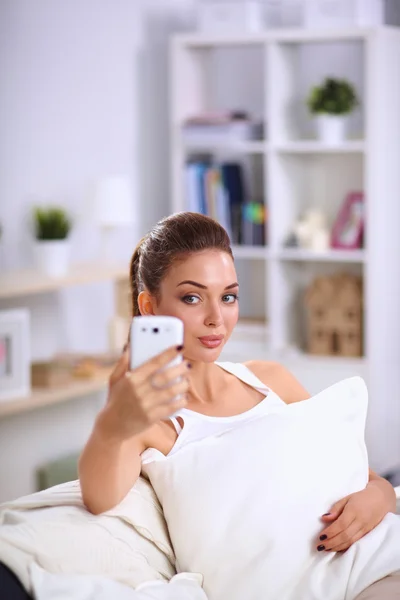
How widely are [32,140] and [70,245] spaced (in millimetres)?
435

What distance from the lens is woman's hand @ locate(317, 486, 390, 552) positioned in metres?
1.52

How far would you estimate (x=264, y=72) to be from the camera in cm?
433

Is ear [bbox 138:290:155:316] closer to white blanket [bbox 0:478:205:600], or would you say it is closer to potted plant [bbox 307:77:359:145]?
white blanket [bbox 0:478:205:600]

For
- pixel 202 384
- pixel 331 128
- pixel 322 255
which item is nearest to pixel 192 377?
pixel 202 384

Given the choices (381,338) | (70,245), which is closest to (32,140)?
(70,245)

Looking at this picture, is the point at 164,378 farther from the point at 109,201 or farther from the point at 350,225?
the point at 350,225

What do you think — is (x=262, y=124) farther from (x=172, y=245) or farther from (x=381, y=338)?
(x=172, y=245)

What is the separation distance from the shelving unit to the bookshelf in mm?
674

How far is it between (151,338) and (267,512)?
1.23 feet

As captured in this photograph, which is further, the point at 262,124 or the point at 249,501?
the point at 262,124

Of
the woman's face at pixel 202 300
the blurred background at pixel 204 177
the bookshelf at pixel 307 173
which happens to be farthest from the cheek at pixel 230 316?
the bookshelf at pixel 307 173

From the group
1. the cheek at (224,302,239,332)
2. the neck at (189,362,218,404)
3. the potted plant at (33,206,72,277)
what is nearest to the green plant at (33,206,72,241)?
the potted plant at (33,206,72,277)

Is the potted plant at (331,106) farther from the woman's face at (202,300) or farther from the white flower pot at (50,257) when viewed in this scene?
the woman's face at (202,300)

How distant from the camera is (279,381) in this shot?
6.00 feet
